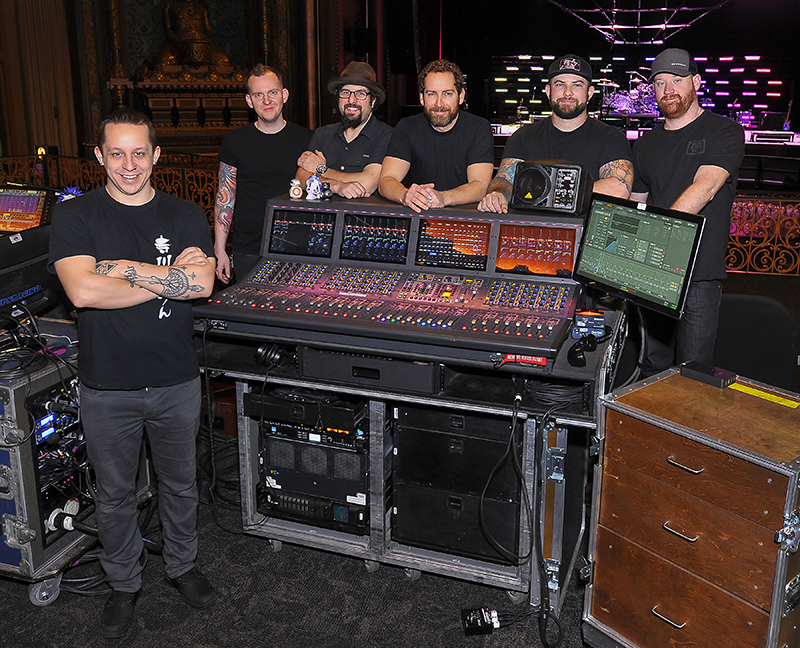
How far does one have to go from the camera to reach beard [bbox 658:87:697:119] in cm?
322

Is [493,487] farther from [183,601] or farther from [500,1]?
[500,1]

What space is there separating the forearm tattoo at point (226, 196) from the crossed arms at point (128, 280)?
57.6 inches

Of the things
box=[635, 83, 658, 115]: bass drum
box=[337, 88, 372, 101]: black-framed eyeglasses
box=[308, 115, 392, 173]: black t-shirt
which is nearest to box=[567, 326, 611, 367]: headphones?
box=[308, 115, 392, 173]: black t-shirt

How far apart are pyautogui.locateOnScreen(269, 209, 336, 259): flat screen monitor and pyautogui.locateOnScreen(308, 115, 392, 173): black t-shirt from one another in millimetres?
622

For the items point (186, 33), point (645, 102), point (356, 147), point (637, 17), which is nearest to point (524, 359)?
point (356, 147)

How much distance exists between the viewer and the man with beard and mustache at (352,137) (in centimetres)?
361

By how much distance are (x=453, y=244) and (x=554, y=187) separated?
1.42 feet

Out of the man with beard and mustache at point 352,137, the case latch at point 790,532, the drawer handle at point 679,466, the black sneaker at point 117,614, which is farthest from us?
the man with beard and mustache at point 352,137

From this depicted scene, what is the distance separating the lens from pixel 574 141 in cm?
331

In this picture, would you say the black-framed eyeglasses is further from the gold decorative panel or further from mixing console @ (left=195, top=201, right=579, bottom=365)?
the gold decorative panel

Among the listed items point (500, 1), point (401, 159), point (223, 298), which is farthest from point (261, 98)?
point (500, 1)

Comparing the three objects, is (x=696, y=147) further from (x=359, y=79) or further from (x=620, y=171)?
(x=359, y=79)

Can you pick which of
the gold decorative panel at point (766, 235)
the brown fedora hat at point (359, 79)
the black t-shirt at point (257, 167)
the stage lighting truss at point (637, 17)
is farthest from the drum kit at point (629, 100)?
the black t-shirt at point (257, 167)

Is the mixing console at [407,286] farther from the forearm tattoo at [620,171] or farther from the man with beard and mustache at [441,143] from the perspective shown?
the forearm tattoo at [620,171]
